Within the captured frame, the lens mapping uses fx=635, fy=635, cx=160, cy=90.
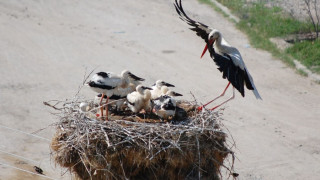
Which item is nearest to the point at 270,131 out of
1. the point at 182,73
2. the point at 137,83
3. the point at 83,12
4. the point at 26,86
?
the point at 182,73

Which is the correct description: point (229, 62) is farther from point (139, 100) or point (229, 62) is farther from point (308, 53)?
point (308, 53)

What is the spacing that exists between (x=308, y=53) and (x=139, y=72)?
472 cm

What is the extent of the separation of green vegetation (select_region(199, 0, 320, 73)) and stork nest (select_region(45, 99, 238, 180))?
29.0 feet

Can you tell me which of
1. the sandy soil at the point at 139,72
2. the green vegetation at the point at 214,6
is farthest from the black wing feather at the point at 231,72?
the green vegetation at the point at 214,6

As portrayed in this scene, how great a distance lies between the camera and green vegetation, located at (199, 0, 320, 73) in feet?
55.1

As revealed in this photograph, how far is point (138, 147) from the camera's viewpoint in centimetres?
755

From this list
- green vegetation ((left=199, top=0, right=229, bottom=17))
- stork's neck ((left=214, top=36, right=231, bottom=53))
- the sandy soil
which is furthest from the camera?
green vegetation ((left=199, top=0, right=229, bottom=17))

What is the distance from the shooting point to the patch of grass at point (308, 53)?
16.4 meters

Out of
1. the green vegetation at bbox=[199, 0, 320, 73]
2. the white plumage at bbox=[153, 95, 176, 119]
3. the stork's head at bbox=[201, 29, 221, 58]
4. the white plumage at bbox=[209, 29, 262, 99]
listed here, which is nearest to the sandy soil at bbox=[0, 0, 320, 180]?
the green vegetation at bbox=[199, 0, 320, 73]

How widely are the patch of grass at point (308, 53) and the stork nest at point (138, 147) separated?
28.8 ft

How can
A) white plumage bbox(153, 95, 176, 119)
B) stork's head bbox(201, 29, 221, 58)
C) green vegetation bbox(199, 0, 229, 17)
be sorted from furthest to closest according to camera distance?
1. green vegetation bbox(199, 0, 229, 17)
2. stork's head bbox(201, 29, 221, 58)
3. white plumage bbox(153, 95, 176, 119)

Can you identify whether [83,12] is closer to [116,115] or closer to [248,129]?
[248,129]

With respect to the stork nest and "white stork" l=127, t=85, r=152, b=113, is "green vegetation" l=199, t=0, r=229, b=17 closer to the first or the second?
"white stork" l=127, t=85, r=152, b=113

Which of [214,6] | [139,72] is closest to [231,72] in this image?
[139,72]
